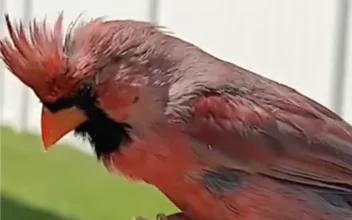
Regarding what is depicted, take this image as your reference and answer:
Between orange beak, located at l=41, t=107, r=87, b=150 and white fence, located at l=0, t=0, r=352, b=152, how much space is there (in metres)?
0.79

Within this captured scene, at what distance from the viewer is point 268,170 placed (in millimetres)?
1126

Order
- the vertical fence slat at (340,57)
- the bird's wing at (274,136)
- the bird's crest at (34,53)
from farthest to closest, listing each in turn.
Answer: the vertical fence slat at (340,57), the bird's wing at (274,136), the bird's crest at (34,53)

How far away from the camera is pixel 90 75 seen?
101 centimetres

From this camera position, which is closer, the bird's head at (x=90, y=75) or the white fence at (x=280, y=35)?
the bird's head at (x=90, y=75)

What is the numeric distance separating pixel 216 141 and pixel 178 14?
1.12 metres

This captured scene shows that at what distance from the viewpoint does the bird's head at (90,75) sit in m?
1.01

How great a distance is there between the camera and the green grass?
2.30 m

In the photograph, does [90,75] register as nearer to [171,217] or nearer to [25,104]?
[171,217]

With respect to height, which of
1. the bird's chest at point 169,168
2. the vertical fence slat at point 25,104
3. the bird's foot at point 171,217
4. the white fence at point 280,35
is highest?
the bird's chest at point 169,168

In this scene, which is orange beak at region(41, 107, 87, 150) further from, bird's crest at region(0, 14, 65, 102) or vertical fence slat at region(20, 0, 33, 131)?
vertical fence slat at region(20, 0, 33, 131)

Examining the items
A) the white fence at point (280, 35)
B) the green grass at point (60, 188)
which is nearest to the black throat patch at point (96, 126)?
the white fence at point (280, 35)

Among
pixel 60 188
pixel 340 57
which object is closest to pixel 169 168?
pixel 340 57

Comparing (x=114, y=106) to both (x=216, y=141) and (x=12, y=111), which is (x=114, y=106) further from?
(x=12, y=111)

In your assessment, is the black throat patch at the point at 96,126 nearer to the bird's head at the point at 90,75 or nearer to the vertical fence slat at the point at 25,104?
the bird's head at the point at 90,75
